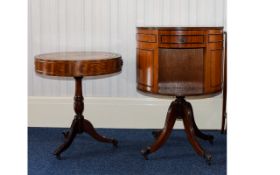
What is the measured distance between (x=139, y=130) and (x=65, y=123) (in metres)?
0.77

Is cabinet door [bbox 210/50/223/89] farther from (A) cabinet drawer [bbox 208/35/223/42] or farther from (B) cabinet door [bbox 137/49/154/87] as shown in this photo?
(B) cabinet door [bbox 137/49/154/87]

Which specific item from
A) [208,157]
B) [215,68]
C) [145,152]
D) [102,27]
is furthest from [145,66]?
[102,27]

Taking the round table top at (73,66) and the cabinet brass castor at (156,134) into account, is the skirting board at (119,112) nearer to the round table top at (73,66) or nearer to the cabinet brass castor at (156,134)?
the cabinet brass castor at (156,134)

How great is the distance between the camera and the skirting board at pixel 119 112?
3.65 m

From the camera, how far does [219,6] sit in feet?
11.5

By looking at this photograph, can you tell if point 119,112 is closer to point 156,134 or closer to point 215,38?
point 156,134

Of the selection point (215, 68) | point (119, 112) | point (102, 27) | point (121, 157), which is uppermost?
point (102, 27)

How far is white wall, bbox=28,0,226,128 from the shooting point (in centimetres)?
354

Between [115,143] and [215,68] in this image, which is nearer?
[215,68]

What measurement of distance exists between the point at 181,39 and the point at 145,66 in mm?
386

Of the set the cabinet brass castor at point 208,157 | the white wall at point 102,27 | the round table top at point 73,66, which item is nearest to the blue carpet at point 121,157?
the cabinet brass castor at point 208,157

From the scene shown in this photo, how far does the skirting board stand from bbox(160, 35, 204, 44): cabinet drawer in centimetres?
108

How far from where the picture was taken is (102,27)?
3.61 meters
